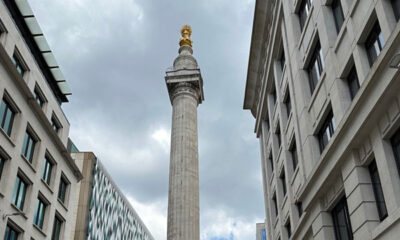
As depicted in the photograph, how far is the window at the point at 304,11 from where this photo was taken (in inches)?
925

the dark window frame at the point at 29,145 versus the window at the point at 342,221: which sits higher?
the dark window frame at the point at 29,145

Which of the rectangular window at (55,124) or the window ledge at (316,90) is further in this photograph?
the rectangular window at (55,124)

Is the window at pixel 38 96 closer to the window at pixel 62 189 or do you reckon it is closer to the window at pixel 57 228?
the window at pixel 62 189

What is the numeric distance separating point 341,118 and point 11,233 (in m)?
23.1

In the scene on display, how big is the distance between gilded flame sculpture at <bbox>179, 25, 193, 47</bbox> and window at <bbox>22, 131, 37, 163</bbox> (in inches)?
1606

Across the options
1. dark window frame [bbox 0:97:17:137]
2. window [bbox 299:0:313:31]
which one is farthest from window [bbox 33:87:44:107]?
window [bbox 299:0:313:31]

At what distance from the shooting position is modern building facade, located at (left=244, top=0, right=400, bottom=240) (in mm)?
13516

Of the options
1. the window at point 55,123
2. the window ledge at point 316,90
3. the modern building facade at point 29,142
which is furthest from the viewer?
the window at point 55,123

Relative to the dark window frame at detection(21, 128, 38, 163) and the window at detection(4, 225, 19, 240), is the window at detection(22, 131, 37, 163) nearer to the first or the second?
the dark window frame at detection(21, 128, 38, 163)

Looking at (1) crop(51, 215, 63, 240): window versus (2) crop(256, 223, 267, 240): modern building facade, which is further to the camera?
(2) crop(256, 223, 267, 240): modern building facade

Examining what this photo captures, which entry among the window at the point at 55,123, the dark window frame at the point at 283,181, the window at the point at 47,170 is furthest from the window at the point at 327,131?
the window at the point at 55,123

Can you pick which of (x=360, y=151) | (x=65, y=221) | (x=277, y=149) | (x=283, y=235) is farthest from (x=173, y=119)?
(x=360, y=151)

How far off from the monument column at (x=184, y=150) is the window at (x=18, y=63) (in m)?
25.4

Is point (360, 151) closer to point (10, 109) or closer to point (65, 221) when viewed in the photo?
point (10, 109)
